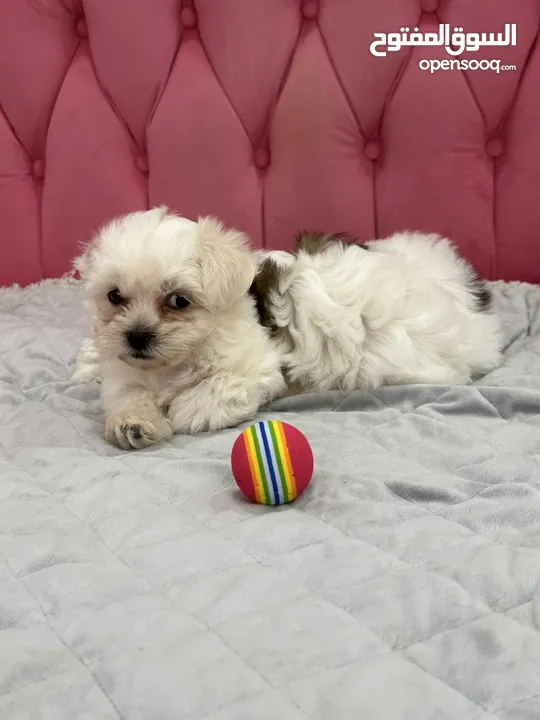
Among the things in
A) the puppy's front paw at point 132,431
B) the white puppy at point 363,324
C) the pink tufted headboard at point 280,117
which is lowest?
the puppy's front paw at point 132,431

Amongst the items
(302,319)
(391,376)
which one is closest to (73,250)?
(302,319)

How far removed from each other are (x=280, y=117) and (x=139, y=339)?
48.4 inches

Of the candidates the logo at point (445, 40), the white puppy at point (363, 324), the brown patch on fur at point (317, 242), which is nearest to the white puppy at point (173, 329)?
the white puppy at point (363, 324)

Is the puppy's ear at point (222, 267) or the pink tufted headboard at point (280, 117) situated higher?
the pink tufted headboard at point (280, 117)

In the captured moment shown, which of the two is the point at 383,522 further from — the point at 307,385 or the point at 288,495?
the point at 307,385

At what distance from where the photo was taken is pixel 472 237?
2623 mm

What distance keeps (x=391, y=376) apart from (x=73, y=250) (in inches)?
57.8

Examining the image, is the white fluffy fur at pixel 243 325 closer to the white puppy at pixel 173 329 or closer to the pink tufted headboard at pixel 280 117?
the white puppy at pixel 173 329

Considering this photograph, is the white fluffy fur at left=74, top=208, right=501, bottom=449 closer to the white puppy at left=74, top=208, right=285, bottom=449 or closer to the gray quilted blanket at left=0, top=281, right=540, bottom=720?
the white puppy at left=74, top=208, right=285, bottom=449

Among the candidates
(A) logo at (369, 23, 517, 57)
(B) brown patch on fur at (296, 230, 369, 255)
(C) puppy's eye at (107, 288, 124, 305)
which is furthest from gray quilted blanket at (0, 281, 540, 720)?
(A) logo at (369, 23, 517, 57)

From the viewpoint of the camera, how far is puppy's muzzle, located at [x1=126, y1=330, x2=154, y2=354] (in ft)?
5.80

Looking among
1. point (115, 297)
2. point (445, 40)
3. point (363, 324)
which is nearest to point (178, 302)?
point (115, 297)

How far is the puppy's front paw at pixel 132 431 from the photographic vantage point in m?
1.69

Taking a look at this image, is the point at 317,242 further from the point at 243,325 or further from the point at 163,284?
the point at 163,284
